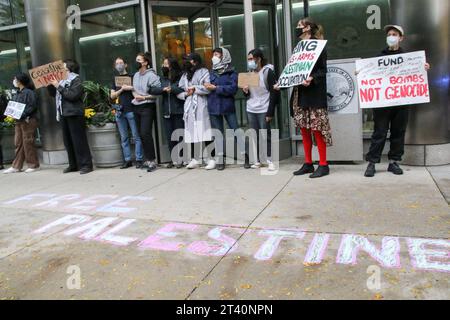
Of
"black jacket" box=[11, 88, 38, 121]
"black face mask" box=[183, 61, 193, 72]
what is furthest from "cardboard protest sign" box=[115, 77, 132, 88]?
"black jacket" box=[11, 88, 38, 121]

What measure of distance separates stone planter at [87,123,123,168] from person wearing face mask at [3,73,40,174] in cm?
112

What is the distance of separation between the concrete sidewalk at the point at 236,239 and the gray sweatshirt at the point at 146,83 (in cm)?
170

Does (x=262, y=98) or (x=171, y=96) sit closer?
(x=262, y=98)

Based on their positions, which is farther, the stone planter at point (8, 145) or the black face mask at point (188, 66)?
the stone planter at point (8, 145)

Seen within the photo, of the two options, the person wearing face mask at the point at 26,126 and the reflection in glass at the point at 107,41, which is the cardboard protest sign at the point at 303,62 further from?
the person wearing face mask at the point at 26,126

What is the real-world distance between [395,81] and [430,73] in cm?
59

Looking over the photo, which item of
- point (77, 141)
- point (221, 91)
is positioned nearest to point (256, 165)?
point (221, 91)

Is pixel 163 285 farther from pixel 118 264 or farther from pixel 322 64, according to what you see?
pixel 322 64

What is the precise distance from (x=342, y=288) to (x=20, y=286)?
2.29 metres

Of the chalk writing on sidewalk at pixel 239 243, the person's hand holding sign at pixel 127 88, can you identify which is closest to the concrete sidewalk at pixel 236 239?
the chalk writing on sidewalk at pixel 239 243

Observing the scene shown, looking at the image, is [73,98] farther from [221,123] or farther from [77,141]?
[221,123]

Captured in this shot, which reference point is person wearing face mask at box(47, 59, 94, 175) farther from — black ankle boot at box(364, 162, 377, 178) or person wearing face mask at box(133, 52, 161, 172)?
black ankle boot at box(364, 162, 377, 178)

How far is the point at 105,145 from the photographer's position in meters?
8.09

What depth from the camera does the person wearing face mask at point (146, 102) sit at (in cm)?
731
